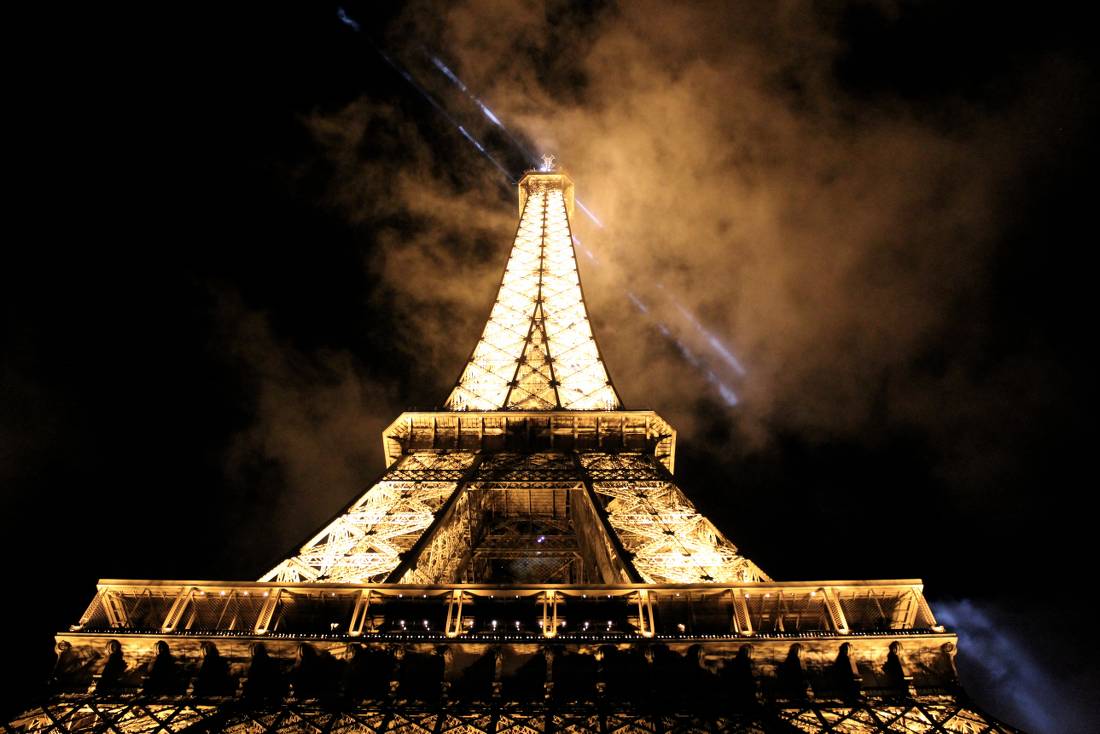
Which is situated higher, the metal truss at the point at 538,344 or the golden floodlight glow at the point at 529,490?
the metal truss at the point at 538,344

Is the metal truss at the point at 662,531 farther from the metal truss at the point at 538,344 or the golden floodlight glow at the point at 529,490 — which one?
the metal truss at the point at 538,344

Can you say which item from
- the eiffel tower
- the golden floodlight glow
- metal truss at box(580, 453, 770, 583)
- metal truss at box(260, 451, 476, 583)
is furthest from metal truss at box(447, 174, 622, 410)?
the eiffel tower

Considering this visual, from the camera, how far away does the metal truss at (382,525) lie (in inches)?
583

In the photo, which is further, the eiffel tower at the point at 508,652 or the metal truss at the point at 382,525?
the metal truss at the point at 382,525

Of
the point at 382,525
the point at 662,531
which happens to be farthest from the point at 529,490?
the point at 662,531

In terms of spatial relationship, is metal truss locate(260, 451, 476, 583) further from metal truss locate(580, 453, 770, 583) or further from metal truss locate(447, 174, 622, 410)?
metal truss locate(447, 174, 622, 410)

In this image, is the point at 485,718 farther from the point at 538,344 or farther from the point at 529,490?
the point at 538,344

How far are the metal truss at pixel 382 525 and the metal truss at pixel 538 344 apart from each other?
4484 mm

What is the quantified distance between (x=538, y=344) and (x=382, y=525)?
16992 mm

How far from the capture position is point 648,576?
14312 mm

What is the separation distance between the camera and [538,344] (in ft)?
111

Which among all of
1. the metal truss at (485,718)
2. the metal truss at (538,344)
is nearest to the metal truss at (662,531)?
the metal truss at (485,718)

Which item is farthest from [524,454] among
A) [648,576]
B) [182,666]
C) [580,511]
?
[182,666]

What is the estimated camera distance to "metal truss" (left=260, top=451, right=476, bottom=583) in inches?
583
